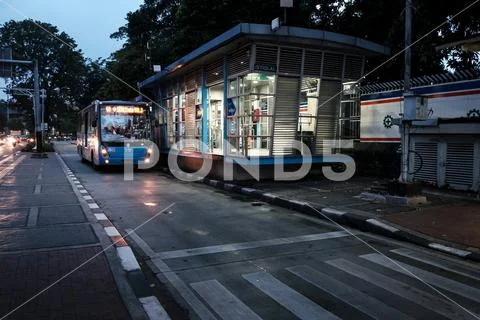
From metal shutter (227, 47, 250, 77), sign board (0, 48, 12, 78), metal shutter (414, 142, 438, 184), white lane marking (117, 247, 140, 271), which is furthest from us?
sign board (0, 48, 12, 78)

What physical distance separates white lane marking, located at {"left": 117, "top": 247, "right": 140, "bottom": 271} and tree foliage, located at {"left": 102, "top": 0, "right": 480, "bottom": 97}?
33.3 feet

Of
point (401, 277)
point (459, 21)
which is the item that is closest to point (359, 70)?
point (459, 21)

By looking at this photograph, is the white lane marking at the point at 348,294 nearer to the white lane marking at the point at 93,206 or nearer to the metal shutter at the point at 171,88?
the white lane marking at the point at 93,206

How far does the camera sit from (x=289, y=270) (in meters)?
5.92

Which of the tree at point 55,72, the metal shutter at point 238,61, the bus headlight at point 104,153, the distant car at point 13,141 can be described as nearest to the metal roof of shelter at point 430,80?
the metal shutter at point 238,61

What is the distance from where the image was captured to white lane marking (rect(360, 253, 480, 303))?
5059mm

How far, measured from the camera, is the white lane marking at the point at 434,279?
16.6 feet

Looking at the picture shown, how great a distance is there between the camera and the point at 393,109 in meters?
13.8

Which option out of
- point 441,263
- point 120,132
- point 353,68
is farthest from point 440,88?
point 120,132

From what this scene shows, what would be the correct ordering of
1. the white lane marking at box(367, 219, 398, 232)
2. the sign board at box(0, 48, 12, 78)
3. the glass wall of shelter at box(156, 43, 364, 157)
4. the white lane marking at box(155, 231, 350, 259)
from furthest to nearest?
the sign board at box(0, 48, 12, 78) < the glass wall of shelter at box(156, 43, 364, 157) < the white lane marking at box(367, 219, 398, 232) < the white lane marking at box(155, 231, 350, 259)

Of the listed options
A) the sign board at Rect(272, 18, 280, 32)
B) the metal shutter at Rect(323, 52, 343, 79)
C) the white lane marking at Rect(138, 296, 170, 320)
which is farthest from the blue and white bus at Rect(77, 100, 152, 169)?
the white lane marking at Rect(138, 296, 170, 320)

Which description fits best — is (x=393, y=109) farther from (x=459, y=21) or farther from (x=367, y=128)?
(x=459, y=21)

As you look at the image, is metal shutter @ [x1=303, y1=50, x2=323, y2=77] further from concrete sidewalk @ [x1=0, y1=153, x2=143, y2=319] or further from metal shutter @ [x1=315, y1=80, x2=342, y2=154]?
concrete sidewalk @ [x1=0, y1=153, x2=143, y2=319]

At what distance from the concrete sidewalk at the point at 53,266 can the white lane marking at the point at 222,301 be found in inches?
31.8
